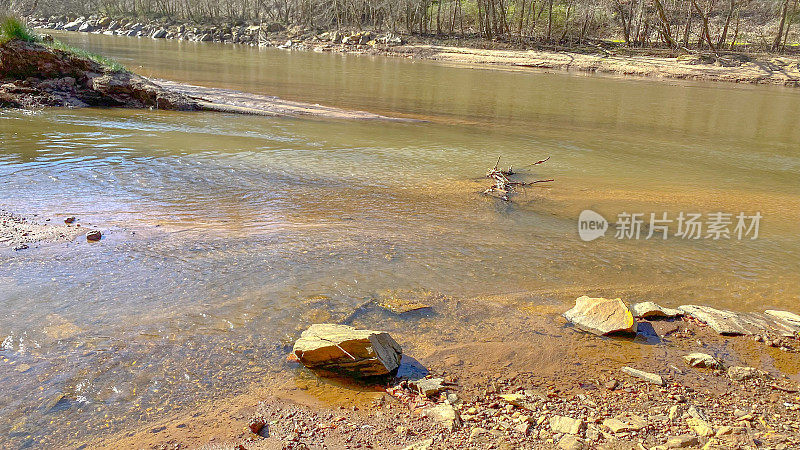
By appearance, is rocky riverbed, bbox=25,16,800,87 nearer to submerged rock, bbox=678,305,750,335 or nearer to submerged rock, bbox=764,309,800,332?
submerged rock, bbox=764,309,800,332

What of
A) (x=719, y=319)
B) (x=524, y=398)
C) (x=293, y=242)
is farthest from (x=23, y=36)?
(x=719, y=319)

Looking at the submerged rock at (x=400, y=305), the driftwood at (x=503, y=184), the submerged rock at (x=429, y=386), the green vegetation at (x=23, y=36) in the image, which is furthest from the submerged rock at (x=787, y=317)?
the green vegetation at (x=23, y=36)

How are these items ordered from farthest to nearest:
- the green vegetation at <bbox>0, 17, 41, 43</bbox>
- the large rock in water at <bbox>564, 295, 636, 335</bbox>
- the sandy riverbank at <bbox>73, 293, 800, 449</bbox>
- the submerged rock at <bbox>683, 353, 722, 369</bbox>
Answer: the green vegetation at <bbox>0, 17, 41, 43</bbox> → the large rock in water at <bbox>564, 295, 636, 335</bbox> → the submerged rock at <bbox>683, 353, 722, 369</bbox> → the sandy riverbank at <bbox>73, 293, 800, 449</bbox>

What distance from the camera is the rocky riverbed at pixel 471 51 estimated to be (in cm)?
2942

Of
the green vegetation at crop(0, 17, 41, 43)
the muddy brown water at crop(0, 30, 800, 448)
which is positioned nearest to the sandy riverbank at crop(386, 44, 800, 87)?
the muddy brown water at crop(0, 30, 800, 448)

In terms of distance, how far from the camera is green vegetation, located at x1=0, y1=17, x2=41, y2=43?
1253 centimetres

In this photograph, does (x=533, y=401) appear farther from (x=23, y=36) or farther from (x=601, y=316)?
(x=23, y=36)

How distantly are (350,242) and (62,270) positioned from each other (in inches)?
95.9

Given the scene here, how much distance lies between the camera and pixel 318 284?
4672 mm

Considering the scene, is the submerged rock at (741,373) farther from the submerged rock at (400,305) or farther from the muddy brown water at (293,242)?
the submerged rock at (400,305)

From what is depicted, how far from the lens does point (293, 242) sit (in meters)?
5.56

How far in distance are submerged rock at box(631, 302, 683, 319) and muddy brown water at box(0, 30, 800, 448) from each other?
43 centimetres

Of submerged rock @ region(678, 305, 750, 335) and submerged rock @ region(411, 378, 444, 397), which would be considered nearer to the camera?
submerged rock @ region(411, 378, 444, 397)

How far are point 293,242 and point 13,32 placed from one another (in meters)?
11.2
